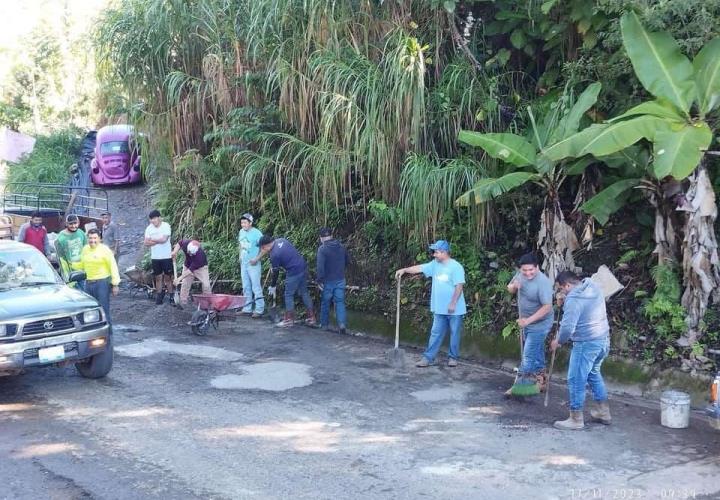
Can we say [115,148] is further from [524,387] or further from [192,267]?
[524,387]

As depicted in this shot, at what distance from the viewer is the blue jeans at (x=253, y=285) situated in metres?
13.8

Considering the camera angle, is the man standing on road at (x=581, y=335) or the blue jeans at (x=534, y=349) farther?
the blue jeans at (x=534, y=349)

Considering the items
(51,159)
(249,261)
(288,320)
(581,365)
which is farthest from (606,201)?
(51,159)

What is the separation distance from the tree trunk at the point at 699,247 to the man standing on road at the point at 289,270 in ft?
20.2

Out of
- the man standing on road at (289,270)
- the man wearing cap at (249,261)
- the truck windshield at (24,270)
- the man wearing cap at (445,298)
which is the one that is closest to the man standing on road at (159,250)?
the man wearing cap at (249,261)

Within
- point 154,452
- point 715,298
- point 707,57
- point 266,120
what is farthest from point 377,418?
point 266,120

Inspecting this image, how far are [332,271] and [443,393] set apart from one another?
3909 millimetres

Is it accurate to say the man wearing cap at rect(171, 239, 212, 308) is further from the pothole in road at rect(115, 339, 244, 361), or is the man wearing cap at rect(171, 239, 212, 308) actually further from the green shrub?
the green shrub

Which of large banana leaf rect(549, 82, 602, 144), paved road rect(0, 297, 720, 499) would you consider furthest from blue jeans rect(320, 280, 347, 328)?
large banana leaf rect(549, 82, 602, 144)

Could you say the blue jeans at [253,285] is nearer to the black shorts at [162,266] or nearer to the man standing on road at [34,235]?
the black shorts at [162,266]

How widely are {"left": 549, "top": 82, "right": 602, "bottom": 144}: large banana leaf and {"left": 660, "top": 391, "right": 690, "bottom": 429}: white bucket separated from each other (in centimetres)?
357

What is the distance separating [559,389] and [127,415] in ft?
16.5

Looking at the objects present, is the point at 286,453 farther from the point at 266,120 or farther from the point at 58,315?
the point at 266,120

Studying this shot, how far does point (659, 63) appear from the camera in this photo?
29.7 ft
